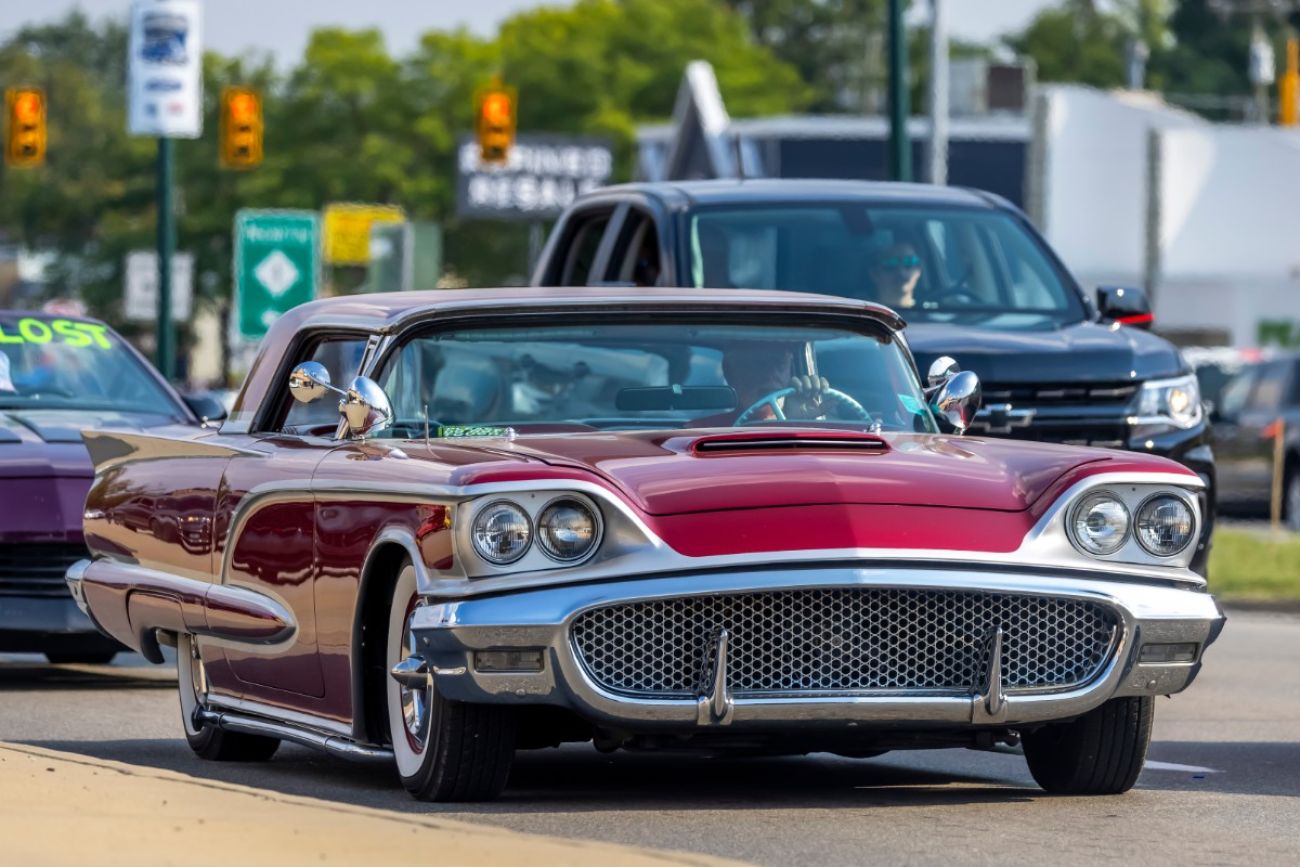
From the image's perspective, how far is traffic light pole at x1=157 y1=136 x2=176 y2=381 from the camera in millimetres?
28219

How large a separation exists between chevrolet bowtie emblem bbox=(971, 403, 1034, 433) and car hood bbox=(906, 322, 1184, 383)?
0.55ft

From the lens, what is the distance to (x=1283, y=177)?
53.6m

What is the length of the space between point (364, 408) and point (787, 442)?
1212mm

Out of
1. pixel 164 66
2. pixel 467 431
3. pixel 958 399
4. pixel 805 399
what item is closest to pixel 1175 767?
pixel 958 399

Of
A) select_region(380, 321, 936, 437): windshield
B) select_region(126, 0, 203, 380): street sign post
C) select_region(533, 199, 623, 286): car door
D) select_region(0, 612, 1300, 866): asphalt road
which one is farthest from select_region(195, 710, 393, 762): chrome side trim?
select_region(126, 0, 203, 380): street sign post

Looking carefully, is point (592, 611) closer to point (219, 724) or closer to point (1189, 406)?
point (219, 724)

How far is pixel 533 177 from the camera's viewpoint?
169 feet

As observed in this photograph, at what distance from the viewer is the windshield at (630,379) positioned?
8344mm

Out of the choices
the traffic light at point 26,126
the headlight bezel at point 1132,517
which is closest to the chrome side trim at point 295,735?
the headlight bezel at point 1132,517

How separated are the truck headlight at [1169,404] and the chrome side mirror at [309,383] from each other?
16.6ft

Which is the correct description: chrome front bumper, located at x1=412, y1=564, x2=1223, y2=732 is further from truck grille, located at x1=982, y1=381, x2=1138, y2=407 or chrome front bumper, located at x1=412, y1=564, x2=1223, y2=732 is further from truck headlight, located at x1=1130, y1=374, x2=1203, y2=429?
truck headlight, located at x1=1130, y1=374, x2=1203, y2=429

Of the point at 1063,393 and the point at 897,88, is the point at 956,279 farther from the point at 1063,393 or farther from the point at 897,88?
the point at 897,88

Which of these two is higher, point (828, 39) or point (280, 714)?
point (828, 39)

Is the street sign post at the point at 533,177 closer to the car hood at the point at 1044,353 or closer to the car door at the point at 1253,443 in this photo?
the car door at the point at 1253,443
